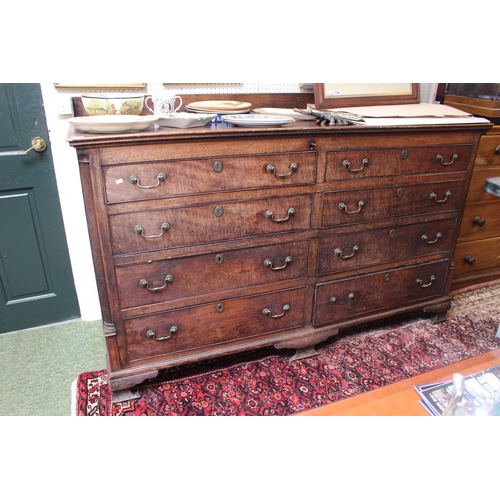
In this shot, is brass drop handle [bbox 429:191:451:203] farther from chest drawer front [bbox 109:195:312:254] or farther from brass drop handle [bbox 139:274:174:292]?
brass drop handle [bbox 139:274:174:292]

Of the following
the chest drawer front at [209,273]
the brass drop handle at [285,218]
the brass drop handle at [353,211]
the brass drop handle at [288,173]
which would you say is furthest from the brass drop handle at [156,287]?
the brass drop handle at [353,211]

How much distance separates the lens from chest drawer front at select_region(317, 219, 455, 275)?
71.3 inches

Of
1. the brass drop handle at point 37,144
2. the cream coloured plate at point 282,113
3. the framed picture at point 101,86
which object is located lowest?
the brass drop handle at point 37,144

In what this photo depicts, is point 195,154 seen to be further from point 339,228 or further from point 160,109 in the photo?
point 339,228

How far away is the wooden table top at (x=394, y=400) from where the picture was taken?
3.45 feet

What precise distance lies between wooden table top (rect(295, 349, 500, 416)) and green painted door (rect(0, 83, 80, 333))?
1603 millimetres

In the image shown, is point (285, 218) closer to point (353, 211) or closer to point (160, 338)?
point (353, 211)

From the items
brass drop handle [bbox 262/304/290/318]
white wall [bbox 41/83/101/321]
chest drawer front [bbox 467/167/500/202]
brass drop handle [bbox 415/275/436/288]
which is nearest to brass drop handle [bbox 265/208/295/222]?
brass drop handle [bbox 262/304/290/318]

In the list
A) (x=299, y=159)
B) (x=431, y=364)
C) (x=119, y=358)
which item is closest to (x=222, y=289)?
(x=119, y=358)

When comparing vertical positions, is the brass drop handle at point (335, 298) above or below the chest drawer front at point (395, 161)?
below

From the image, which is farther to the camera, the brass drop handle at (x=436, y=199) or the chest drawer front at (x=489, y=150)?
the chest drawer front at (x=489, y=150)

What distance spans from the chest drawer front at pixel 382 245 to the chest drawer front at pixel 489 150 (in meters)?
0.44

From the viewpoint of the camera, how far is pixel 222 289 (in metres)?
1.68

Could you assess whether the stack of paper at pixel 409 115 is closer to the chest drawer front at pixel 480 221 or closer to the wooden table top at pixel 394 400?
the chest drawer front at pixel 480 221
